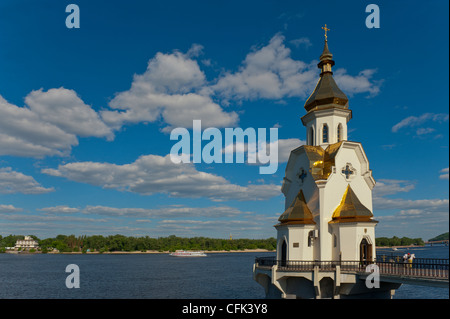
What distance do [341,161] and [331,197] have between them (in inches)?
119

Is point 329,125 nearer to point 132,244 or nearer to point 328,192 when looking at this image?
point 328,192

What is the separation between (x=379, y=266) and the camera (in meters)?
22.5

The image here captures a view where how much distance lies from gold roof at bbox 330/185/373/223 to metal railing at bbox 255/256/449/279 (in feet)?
9.72

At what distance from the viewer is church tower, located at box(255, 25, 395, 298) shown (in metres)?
24.3

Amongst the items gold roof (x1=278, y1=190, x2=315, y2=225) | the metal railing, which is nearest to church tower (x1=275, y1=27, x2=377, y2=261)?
gold roof (x1=278, y1=190, x2=315, y2=225)

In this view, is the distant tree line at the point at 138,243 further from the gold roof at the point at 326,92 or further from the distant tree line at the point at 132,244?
the gold roof at the point at 326,92

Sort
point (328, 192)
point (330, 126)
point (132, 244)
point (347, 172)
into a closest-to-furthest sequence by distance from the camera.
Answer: point (328, 192)
point (347, 172)
point (330, 126)
point (132, 244)

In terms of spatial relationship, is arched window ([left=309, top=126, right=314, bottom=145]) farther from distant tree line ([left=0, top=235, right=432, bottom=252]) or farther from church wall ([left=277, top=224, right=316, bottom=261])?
distant tree line ([left=0, top=235, right=432, bottom=252])

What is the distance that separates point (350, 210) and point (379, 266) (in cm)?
414

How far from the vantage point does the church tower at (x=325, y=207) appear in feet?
79.6

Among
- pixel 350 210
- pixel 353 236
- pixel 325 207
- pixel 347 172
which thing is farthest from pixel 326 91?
pixel 353 236
